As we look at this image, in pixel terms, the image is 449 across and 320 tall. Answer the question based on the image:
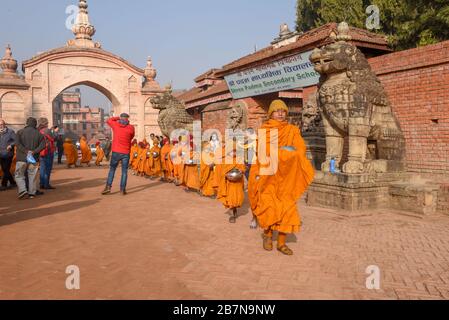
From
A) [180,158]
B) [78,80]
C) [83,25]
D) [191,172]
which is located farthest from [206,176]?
[83,25]

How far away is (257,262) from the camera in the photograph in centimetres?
400

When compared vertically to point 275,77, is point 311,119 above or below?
below

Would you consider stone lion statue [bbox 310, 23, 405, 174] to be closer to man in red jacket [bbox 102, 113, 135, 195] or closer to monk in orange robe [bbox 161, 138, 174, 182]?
man in red jacket [bbox 102, 113, 135, 195]

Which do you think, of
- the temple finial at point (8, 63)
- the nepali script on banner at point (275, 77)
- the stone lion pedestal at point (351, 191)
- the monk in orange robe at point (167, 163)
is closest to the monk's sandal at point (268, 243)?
the stone lion pedestal at point (351, 191)

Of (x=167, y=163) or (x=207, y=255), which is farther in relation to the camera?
(x=167, y=163)

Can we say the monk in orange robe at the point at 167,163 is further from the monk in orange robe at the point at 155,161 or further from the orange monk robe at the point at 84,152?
the orange monk robe at the point at 84,152

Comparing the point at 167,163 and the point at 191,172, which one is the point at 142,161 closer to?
the point at 167,163

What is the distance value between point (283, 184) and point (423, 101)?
6.15 metres

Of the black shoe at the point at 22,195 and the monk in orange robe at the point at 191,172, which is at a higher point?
the monk in orange robe at the point at 191,172

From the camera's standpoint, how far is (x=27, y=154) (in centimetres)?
825

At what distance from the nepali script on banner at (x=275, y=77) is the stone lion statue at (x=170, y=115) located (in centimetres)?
Answer: 354

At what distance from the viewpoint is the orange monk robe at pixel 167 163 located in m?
11.2

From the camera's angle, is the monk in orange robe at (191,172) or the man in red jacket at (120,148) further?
the monk in orange robe at (191,172)

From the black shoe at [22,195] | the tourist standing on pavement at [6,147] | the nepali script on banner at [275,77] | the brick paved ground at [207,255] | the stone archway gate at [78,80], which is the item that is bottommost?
the brick paved ground at [207,255]
